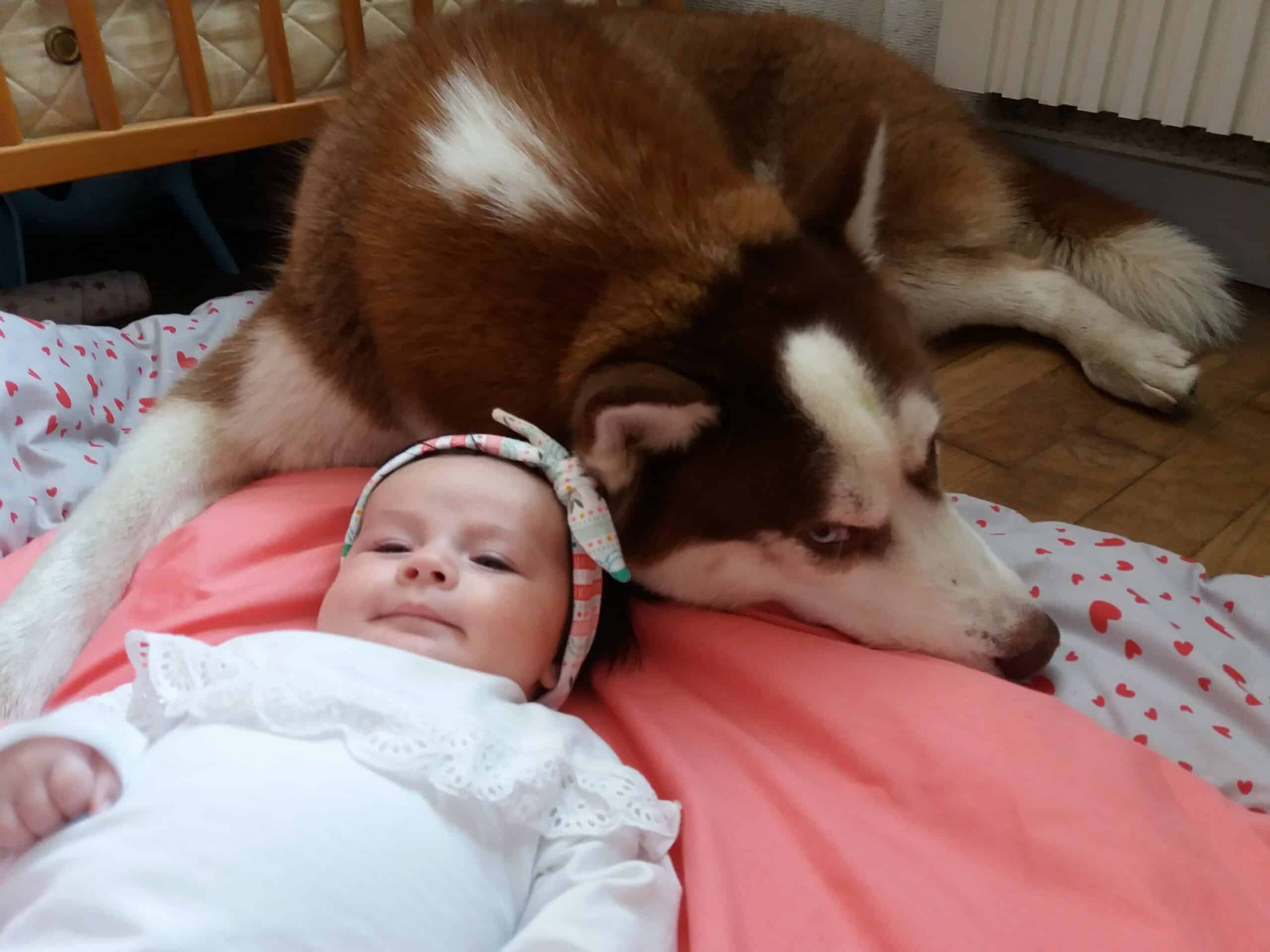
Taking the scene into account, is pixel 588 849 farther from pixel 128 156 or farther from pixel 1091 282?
pixel 1091 282

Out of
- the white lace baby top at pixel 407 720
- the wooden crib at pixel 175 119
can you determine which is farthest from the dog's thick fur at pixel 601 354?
the wooden crib at pixel 175 119

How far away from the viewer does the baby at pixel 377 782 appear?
2.72 ft

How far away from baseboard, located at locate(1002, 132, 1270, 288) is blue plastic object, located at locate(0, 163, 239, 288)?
2515mm

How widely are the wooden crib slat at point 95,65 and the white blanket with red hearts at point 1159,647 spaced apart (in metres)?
1.95

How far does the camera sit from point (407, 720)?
99cm

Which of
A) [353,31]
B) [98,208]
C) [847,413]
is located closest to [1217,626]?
[847,413]

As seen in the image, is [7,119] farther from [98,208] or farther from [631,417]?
[631,417]

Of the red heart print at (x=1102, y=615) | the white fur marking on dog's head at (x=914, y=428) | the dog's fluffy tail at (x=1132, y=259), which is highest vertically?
the white fur marking on dog's head at (x=914, y=428)

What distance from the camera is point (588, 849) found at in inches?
38.4

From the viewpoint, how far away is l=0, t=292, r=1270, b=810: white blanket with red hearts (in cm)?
123

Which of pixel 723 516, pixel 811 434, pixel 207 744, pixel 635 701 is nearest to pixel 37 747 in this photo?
pixel 207 744

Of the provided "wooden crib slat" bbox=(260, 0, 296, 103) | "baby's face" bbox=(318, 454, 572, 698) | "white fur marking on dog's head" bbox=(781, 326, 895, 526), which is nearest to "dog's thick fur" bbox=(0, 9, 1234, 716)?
"white fur marking on dog's head" bbox=(781, 326, 895, 526)

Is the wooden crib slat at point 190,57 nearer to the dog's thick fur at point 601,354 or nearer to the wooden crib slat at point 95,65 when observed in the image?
the wooden crib slat at point 95,65

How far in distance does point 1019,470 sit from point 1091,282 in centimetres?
74
